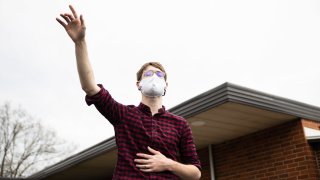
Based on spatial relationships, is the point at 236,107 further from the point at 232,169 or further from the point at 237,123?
the point at 232,169

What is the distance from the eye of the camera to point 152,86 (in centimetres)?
207

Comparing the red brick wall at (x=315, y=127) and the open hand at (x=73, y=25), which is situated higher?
the red brick wall at (x=315, y=127)

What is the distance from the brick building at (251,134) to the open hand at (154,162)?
407cm

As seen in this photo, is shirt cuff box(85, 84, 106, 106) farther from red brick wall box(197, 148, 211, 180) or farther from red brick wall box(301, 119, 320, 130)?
red brick wall box(197, 148, 211, 180)

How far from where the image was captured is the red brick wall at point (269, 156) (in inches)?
270

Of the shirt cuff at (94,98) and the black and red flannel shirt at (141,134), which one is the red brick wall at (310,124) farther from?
the shirt cuff at (94,98)

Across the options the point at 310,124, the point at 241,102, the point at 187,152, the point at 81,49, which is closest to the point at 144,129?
the point at 187,152

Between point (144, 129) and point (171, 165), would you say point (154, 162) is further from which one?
point (144, 129)

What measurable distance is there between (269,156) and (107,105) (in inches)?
247

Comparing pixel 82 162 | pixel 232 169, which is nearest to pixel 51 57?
pixel 82 162

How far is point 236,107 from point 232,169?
8.49ft

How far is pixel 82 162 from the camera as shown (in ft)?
34.7

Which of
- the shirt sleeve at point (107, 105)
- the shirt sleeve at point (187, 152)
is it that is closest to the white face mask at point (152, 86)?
the shirt sleeve at point (107, 105)

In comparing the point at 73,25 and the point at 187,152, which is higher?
the point at 73,25
